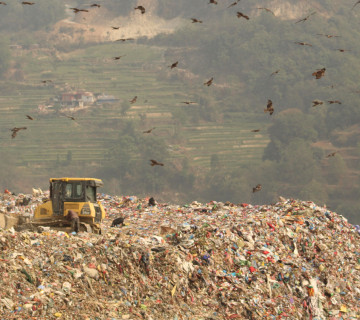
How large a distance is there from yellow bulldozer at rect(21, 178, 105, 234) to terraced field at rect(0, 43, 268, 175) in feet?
296

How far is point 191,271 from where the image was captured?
567 inches

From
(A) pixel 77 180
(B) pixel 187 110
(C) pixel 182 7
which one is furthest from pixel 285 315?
(C) pixel 182 7

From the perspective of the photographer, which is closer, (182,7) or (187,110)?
(187,110)

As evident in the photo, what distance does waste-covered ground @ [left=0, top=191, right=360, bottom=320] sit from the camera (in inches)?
464

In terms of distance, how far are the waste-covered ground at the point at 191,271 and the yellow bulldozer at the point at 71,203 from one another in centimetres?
81

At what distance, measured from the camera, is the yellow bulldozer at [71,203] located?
1644 cm

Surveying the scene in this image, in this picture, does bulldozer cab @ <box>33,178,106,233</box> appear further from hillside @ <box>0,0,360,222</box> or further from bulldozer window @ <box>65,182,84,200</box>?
hillside @ <box>0,0,360,222</box>

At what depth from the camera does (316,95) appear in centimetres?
13312

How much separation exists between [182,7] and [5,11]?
4213 cm

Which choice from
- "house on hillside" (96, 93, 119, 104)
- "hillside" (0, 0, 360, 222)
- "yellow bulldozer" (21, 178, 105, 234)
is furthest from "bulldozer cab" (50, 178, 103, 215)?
"house on hillside" (96, 93, 119, 104)

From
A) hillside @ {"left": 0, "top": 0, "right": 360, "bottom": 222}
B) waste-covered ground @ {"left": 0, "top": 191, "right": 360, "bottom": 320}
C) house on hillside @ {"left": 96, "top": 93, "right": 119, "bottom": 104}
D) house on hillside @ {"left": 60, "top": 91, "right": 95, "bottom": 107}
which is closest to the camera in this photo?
waste-covered ground @ {"left": 0, "top": 191, "right": 360, "bottom": 320}

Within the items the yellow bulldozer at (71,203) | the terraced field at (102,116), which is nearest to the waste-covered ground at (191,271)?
the yellow bulldozer at (71,203)

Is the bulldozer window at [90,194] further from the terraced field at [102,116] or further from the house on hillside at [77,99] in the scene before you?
the house on hillside at [77,99]

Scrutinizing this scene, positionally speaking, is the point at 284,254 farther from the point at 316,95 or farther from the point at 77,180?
the point at 316,95
